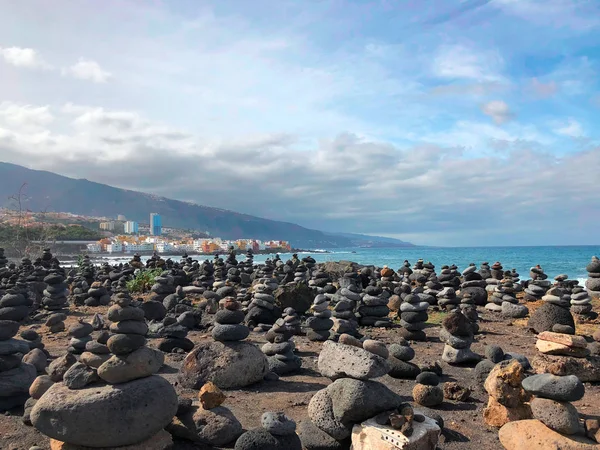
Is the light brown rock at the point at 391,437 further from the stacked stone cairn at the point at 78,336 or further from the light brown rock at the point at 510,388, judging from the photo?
the stacked stone cairn at the point at 78,336

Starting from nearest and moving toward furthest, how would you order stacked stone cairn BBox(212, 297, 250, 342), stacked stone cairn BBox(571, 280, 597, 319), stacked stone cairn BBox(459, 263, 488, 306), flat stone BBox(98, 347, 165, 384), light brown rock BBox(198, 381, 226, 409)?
flat stone BBox(98, 347, 165, 384) → light brown rock BBox(198, 381, 226, 409) → stacked stone cairn BBox(212, 297, 250, 342) → stacked stone cairn BBox(571, 280, 597, 319) → stacked stone cairn BBox(459, 263, 488, 306)

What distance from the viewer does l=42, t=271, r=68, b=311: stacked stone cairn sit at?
1855 cm

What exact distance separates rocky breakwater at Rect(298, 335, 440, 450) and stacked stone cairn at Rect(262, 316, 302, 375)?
10.4 ft

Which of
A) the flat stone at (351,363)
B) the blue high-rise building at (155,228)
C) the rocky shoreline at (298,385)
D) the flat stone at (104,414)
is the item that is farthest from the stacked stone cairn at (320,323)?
the blue high-rise building at (155,228)

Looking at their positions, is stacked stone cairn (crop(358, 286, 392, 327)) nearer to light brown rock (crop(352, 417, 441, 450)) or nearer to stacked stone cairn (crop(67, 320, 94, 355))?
stacked stone cairn (crop(67, 320, 94, 355))

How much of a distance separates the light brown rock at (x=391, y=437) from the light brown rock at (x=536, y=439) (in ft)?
3.68

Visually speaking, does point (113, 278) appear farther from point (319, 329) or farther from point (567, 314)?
point (567, 314)

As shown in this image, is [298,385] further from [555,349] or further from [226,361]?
[555,349]

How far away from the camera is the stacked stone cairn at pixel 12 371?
7789 mm

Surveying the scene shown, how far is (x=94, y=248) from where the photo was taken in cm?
7694

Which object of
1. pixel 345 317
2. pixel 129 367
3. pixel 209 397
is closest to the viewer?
pixel 129 367

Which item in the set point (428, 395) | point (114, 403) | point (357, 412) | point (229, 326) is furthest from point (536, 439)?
point (229, 326)

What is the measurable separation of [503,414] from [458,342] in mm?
3793

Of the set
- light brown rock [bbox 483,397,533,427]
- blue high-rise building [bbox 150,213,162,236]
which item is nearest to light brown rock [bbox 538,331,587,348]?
light brown rock [bbox 483,397,533,427]
